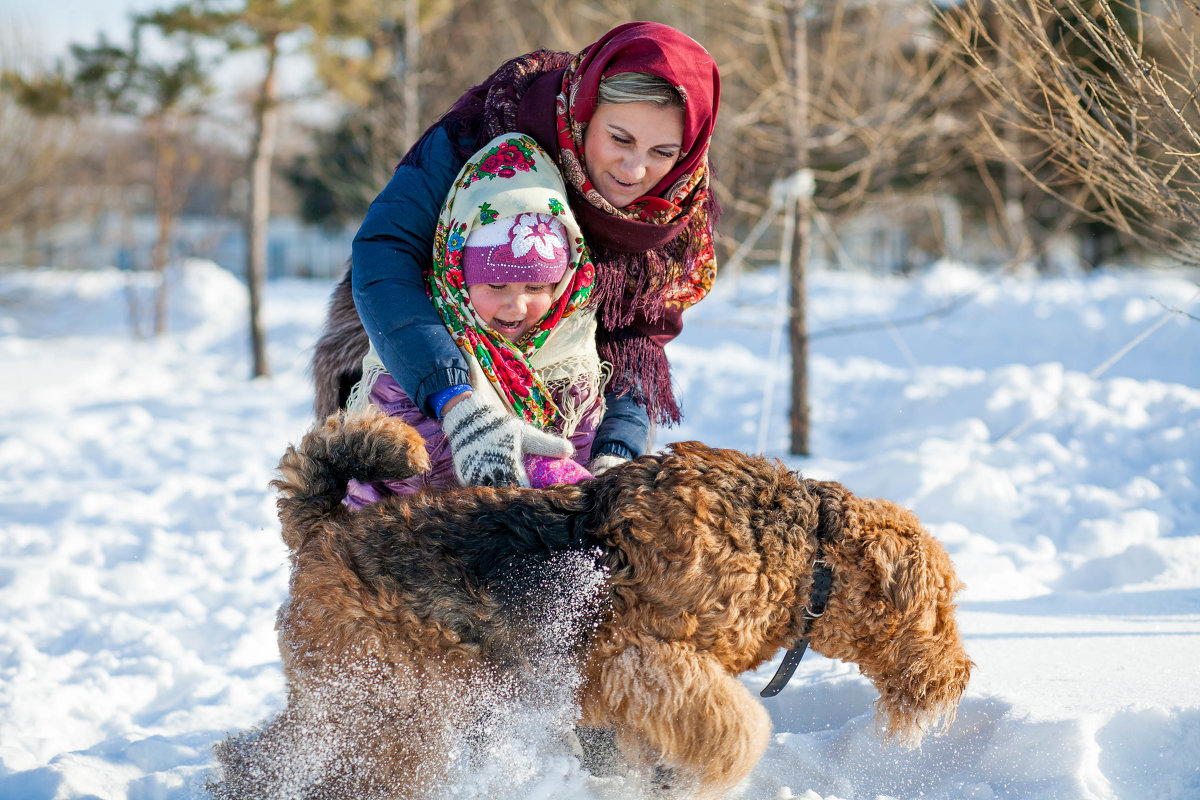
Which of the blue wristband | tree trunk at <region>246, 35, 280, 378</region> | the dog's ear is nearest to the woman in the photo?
the blue wristband

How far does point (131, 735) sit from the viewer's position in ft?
10.2

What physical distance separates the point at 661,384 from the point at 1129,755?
167 cm

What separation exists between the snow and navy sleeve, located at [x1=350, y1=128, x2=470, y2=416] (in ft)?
2.86

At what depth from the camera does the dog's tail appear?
2.13 meters

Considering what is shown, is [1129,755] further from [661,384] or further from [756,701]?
[661,384]

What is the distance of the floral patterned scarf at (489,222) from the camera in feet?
7.70

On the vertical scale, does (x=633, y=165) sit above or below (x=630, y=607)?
above

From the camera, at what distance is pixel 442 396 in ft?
7.37

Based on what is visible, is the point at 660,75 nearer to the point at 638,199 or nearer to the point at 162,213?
the point at 638,199

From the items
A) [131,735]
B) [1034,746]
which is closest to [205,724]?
[131,735]

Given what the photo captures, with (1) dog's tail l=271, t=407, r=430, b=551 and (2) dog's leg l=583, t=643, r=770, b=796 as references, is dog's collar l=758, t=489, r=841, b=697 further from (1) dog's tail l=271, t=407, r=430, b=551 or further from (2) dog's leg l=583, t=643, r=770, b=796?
(1) dog's tail l=271, t=407, r=430, b=551

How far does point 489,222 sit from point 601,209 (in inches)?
14.4

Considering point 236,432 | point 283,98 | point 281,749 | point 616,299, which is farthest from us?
point 283,98

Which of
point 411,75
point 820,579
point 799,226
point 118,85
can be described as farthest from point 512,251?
point 118,85
